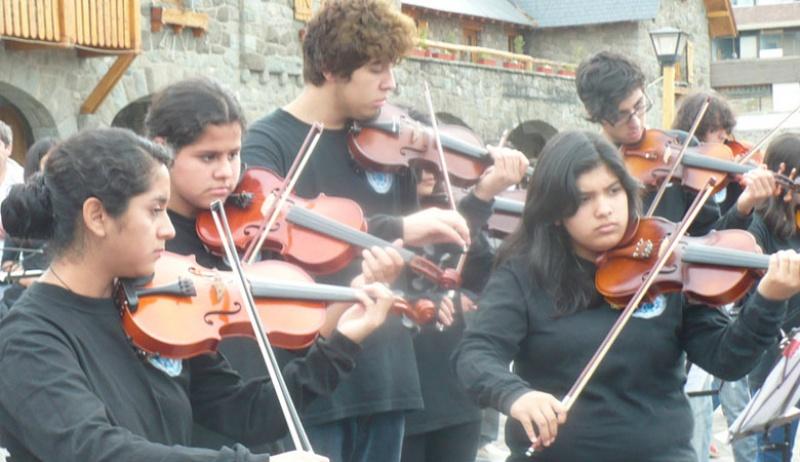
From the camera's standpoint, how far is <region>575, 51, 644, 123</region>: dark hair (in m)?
4.96

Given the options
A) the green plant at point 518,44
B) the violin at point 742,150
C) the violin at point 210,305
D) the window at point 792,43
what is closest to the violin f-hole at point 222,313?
the violin at point 210,305

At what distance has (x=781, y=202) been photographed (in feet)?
17.8

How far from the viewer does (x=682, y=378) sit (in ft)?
11.5

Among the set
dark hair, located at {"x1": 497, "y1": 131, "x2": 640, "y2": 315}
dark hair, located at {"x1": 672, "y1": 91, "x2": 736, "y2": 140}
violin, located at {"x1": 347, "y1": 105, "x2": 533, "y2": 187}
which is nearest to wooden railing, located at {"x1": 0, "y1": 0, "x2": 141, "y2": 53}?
dark hair, located at {"x1": 672, "y1": 91, "x2": 736, "y2": 140}

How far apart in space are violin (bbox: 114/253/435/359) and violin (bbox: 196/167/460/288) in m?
0.22

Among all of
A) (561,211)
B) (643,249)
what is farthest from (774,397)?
(561,211)

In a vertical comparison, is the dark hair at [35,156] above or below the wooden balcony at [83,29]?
below

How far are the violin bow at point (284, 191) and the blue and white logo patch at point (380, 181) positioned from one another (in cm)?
20

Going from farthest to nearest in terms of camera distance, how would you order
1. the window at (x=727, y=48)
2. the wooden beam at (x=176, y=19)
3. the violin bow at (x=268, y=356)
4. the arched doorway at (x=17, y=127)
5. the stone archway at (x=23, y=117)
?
1. the window at (x=727, y=48)
2. the wooden beam at (x=176, y=19)
3. the arched doorway at (x=17, y=127)
4. the stone archway at (x=23, y=117)
5. the violin bow at (x=268, y=356)

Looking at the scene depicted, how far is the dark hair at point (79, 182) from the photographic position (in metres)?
2.69

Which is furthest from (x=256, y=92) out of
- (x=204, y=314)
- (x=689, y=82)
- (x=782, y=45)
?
(x=782, y=45)

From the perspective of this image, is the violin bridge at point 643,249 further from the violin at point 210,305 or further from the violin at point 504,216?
the violin at point 504,216

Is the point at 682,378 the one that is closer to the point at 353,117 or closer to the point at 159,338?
the point at 353,117

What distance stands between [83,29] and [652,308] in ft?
35.0
